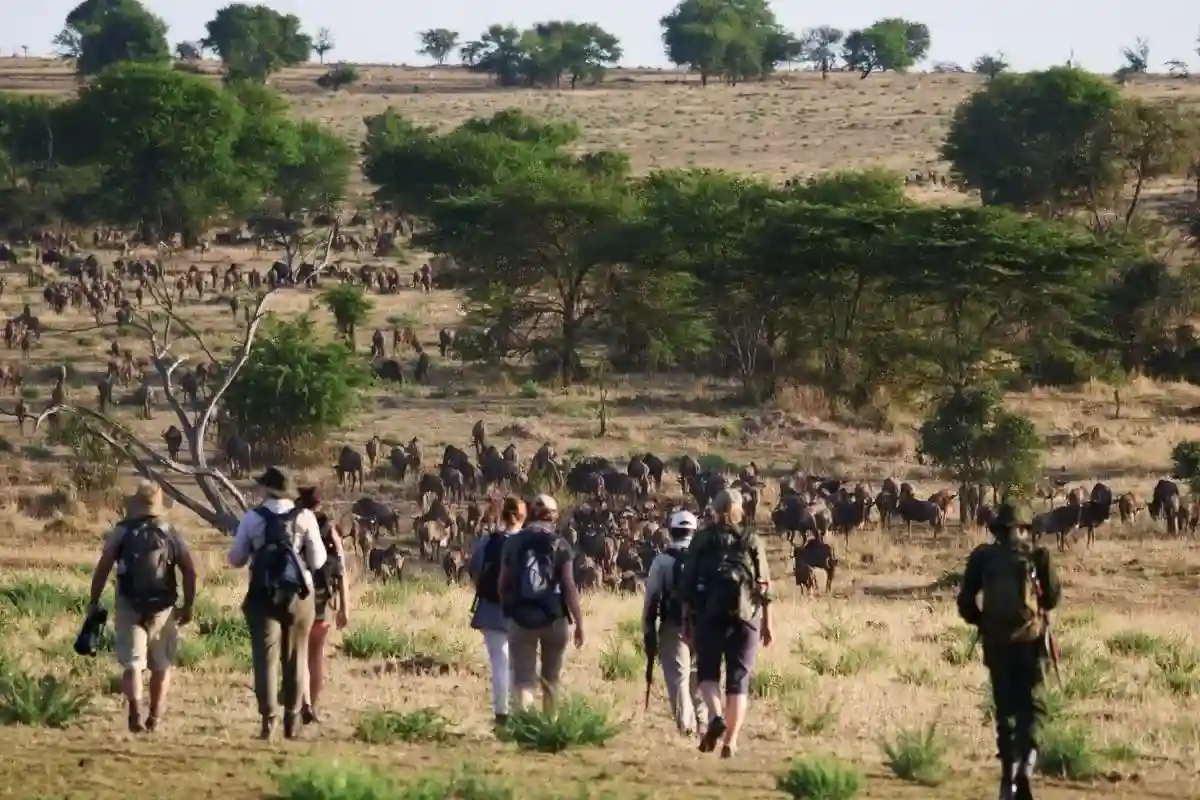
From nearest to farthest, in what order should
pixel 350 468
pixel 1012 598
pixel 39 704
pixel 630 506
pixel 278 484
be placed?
pixel 1012 598 → pixel 278 484 → pixel 39 704 → pixel 630 506 → pixel 350 468

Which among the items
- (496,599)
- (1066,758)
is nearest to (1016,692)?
(1066,758)

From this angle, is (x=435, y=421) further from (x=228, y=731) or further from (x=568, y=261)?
(x=228, y=731)

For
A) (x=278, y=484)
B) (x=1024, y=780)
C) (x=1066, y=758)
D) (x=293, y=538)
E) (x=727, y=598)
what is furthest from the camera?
(x=1066, y=758)

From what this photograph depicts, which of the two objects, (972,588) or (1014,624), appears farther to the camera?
(972,588)

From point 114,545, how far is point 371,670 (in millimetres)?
3349

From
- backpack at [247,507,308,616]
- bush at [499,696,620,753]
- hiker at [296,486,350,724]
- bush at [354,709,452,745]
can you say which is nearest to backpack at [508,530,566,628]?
bush at [499,696,620,753]

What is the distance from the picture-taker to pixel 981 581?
8.48m

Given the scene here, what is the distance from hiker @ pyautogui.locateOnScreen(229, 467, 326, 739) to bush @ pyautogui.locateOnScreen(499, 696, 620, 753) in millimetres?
1065

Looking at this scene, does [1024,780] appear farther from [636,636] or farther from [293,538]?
[636,636]

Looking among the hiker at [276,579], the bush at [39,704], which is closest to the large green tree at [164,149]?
the bush at [39,704]

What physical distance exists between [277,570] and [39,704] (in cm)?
156

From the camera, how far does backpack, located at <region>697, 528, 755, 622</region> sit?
29.3 feet

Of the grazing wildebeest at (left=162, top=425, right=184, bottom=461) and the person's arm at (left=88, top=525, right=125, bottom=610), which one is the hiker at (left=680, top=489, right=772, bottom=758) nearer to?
the person's arm at (left=88, top=525, right=125, bottom=610)

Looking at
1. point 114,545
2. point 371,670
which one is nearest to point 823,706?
point 371,670
